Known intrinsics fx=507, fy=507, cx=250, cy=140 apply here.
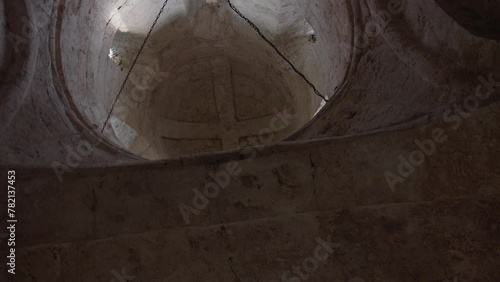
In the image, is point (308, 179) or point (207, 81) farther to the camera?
point (207, 81)

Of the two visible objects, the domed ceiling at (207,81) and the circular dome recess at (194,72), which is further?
the domed ceiling at (207,81)

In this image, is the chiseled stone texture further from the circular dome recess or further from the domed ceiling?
the domed ceiling

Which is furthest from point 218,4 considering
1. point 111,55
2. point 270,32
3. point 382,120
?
point 382,120

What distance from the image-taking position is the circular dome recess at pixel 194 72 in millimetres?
6324

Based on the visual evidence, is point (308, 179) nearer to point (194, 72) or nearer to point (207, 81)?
point (194, 72)

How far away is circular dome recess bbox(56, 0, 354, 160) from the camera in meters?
6.32

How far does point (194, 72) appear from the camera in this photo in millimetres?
9641

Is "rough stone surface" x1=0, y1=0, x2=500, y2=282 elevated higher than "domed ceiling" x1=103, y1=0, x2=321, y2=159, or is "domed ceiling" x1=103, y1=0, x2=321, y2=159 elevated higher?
"domed ceiling" x1=103, y1=0, x2=321, y2=159

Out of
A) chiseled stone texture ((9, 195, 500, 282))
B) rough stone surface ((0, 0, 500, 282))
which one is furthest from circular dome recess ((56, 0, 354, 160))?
chiseled stone texture ((9, 195, 500, 282))

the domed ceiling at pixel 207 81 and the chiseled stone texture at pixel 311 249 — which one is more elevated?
the domed ceiling at pixel 207 81

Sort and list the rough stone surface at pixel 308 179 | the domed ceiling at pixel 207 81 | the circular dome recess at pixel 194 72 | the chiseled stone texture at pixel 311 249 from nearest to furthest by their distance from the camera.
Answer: the chiseled stone texture at pixel 311 249 → the rough stone surface at pixel 308 179 → the circular dome recess at pixel 194 72 → the domed ceiling at pixel 207 81

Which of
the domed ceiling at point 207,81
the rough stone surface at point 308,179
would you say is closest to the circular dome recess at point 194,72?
the domed ceiling at point 207,81

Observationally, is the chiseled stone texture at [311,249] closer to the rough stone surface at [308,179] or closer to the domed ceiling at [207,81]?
the rough stone surface at [308,179]

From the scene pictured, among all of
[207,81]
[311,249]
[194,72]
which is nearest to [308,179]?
[311,249]
